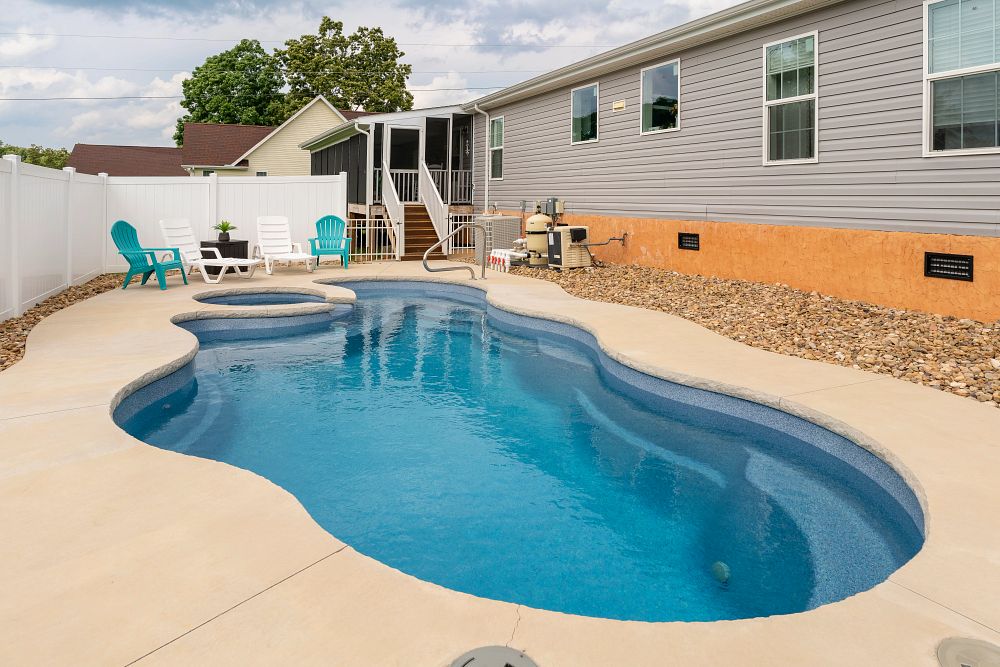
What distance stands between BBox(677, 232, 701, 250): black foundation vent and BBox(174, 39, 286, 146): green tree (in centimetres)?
3754

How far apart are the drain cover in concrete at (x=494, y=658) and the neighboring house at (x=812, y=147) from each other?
6211 millimetres

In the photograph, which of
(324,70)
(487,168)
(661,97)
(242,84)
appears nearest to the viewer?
(661,97)

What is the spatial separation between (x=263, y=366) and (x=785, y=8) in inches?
274

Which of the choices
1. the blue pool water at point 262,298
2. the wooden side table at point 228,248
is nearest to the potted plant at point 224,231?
the wooden side table at point 228,248

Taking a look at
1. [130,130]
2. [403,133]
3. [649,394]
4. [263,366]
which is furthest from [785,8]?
[130,130]

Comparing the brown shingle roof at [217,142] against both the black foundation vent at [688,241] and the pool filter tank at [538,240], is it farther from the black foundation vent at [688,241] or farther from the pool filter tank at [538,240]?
the black foundation vent at [688,241]

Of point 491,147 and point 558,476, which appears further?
point 491,147

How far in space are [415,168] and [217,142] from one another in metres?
17.1

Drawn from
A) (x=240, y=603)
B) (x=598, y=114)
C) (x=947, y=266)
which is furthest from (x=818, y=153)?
(x=240, y=603)

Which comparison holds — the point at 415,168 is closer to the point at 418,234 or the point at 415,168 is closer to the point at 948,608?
the point at 418,234

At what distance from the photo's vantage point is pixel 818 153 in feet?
26.9

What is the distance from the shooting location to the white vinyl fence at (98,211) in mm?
7371

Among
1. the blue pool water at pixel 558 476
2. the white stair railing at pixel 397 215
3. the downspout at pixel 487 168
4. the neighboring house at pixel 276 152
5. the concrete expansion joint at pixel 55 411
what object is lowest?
the blue pool water at pixel 558 476

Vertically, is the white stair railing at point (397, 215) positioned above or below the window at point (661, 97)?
below
